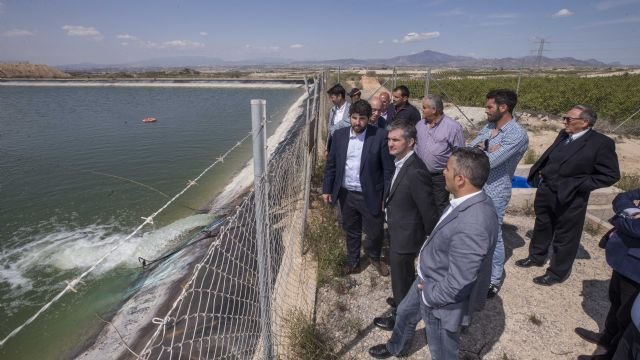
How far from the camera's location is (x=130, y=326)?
4.88 m

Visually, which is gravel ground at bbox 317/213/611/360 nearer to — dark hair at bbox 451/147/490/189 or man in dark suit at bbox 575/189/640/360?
man in dark suit at bbox 575/189/640/360

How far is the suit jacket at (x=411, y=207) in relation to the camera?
2.72 metres

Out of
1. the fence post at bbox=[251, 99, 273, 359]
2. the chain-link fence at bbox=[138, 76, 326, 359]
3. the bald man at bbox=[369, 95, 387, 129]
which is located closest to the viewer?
the fence post at bbox=[251, 99, 273, 359]

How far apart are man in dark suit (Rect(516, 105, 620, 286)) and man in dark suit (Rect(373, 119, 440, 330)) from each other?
1.70 meters

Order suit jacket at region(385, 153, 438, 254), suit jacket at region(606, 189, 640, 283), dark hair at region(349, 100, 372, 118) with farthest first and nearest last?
dark hair at region(349, 100, 372, 118) → suit jacket at region(385, 153, 438, 254) → suit jacket at region(606, 189, 640, 283)

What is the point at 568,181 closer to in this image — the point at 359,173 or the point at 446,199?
the point at 446,199

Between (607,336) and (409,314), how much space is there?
1708 millimetres

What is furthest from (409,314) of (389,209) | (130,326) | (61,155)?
(61,155)

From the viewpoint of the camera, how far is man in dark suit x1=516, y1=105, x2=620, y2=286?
3309 millimetres

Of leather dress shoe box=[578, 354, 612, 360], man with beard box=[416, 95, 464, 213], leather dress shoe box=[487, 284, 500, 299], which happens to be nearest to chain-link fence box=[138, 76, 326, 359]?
man with beard box=[416, 95, 464, 213]

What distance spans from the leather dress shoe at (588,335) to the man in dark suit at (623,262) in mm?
349

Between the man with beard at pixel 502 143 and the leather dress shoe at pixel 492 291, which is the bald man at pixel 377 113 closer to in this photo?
the man with beard at pixel 502 143

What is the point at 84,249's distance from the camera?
7242mm

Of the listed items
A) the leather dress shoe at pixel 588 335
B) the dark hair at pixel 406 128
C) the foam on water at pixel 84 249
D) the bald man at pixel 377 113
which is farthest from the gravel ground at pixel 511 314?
the foam on water at pixel 84 249
